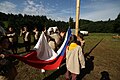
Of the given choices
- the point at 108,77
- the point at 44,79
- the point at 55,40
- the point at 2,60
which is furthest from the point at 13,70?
the point at 108,77

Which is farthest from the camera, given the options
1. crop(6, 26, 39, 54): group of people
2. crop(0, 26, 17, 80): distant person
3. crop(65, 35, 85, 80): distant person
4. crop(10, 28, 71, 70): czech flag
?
crop(6, 26, 39, 54): group of people

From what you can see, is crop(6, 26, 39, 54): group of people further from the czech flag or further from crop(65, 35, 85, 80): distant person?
crop(65, 35, 85, 80): distant person

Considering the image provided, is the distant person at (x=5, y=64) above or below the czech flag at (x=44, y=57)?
above

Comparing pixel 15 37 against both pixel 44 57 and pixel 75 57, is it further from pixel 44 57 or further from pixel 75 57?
pixel 75 57

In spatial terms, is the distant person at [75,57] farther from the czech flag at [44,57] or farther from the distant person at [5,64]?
the distant person at [5,64]

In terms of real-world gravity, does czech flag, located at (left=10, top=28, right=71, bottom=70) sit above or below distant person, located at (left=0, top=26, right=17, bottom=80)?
below

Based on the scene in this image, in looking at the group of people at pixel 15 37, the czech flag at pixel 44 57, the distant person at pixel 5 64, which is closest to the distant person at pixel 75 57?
the czech flag at pixel 44 57

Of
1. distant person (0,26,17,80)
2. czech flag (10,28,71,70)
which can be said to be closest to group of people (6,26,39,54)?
czech flag (10,28,71,70)

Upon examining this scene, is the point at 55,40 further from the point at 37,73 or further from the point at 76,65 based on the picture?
the point at 76,65

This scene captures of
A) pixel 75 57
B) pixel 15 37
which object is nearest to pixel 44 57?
pixel 75 57

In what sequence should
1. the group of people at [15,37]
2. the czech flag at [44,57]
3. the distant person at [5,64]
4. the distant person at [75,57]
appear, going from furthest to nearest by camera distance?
the group of people at [15,37] → the czech flag at [44,57] → the distant person at [75,57] → the distant person at [5,64]

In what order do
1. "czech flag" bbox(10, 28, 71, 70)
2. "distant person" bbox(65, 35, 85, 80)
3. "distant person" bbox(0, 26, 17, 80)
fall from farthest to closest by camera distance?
"czech flag" bbox(10, 28, 71, 70), "distant person" bbox(65, 35, 85, 80), "distant person" bbox(0, 26, 17, 80)

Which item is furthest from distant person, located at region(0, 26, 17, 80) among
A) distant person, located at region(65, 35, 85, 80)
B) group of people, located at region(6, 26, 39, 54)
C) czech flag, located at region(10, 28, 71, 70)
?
group of people, located at region(6, 26, 39, 54)

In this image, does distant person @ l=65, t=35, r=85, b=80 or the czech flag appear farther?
the czech flag
